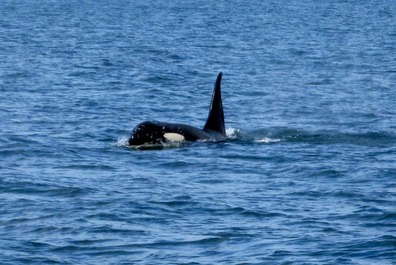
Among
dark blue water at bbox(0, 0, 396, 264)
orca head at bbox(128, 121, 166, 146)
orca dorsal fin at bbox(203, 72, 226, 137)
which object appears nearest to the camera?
dark blue water at bbox(0, 0, 396, 264)

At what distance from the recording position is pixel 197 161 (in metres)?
23.7

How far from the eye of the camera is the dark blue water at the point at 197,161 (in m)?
17.4

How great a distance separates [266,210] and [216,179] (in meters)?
2.70

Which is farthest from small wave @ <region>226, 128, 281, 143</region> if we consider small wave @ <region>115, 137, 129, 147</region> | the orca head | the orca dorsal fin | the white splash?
small wave @ <region>115, 137, 129, 147</region>

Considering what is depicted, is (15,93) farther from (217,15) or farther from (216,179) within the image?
(217,15)

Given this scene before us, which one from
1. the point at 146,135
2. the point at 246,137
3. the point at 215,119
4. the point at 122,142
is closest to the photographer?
the point at 146,135

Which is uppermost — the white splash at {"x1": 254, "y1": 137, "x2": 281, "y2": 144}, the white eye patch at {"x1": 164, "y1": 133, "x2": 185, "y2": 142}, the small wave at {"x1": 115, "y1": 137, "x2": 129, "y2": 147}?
the white eye patch at {"x1": 164, "y1": 133, "x2": 185, "y2": 142}

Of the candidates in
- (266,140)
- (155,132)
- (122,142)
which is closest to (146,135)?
(155,132)

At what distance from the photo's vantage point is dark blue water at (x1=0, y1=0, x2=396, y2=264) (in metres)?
17.4

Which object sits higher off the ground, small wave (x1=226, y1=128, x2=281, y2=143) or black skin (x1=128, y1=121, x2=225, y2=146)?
black skin (x1=128, y1=121, x2=225, y2=146)

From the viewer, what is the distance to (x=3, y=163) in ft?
76.3

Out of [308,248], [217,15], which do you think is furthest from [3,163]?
[217,15]

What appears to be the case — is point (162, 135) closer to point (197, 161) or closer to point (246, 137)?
point (197, 161)

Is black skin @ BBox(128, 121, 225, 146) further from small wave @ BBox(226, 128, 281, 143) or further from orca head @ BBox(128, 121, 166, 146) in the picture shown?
small wave @ BBox(226, 128, 281, 143)
